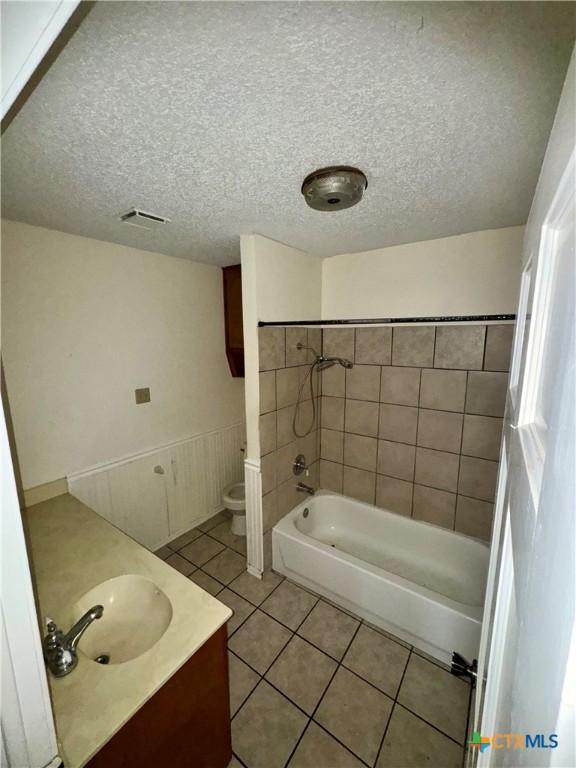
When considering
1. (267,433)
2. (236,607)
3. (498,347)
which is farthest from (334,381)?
(236,607)

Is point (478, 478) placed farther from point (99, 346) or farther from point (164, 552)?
point (99, 346)

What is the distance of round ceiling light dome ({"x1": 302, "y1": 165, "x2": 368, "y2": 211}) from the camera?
3.49 feet

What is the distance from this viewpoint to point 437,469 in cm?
204

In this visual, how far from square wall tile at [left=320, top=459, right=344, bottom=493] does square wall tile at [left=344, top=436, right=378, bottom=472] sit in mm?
116

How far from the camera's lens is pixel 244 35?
575 millimetres

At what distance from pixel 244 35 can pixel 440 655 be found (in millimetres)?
2437

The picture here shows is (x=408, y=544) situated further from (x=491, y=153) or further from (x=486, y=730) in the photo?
(x=491, y=153)

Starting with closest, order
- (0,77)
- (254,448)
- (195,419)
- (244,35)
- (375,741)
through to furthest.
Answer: (0,77) < (244,35) < (375,741) < (254,448) < (195,419)

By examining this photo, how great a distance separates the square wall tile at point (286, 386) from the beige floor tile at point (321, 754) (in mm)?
1541

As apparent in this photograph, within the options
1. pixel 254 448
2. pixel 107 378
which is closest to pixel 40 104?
pixel 107 378

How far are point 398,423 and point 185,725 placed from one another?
184cm

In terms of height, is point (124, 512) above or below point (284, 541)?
above

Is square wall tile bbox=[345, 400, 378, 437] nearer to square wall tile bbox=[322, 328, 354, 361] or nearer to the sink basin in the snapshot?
square wall tile bbox=[322, 328, 354, 361]

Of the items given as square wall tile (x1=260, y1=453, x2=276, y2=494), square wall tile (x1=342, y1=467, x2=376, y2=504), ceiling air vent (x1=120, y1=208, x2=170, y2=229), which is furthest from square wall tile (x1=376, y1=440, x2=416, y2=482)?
ceiling air vent (x1=120, y1=208, x2=170, y2=229)
